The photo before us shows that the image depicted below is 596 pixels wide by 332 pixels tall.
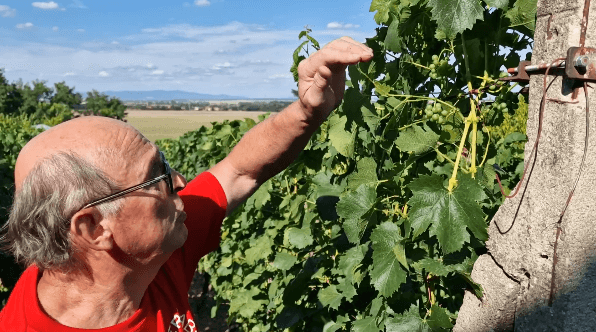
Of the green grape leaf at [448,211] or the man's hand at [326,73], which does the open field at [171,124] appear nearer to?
the man's hand at [326,73]

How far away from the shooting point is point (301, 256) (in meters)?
3.41

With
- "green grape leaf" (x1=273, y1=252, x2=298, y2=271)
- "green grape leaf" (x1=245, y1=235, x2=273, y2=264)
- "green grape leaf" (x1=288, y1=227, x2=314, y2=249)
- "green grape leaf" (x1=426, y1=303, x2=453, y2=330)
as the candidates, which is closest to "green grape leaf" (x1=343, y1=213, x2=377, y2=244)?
"green grape leaf" (x1=426, y1=303, x2=453, y2=330)

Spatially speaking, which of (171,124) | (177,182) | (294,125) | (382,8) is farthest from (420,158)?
(171,124)

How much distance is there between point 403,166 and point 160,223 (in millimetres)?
897

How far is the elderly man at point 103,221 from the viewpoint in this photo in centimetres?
167

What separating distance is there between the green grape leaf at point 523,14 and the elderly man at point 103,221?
1.73 feet

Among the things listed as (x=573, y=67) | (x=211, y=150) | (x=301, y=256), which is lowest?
(x=301, y=256)

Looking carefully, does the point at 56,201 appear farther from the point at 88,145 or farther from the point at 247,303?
the point at 247,303

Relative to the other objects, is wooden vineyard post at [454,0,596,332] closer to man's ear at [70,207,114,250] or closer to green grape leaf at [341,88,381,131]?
green grape leaf at [341,88,381,131]

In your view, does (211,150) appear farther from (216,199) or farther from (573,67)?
(573,67)

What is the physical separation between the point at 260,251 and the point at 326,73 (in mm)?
2527

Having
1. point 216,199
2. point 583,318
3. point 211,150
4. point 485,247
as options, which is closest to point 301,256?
point 216,199

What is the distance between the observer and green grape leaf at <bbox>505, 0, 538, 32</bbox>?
1667 millimetres

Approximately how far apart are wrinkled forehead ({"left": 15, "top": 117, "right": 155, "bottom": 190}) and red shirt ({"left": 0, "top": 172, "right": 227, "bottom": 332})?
1.40 feet
